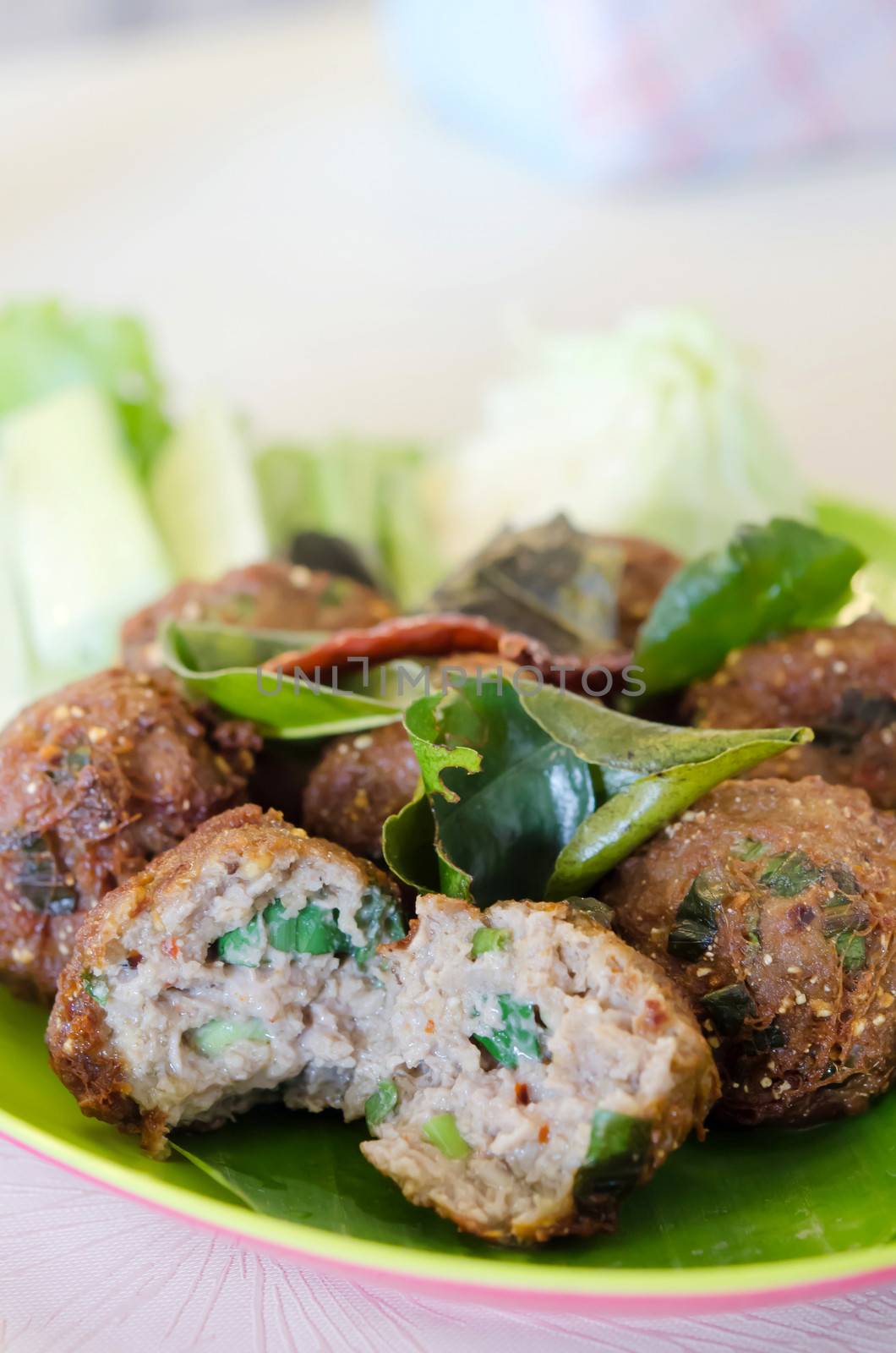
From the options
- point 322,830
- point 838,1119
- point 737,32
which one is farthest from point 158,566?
point 737,32

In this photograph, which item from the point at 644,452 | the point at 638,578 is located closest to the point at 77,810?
the point at 638,578

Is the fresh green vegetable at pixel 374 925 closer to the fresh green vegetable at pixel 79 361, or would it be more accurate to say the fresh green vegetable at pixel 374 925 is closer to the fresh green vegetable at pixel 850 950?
the fresh green vegetable at pixel 850 950

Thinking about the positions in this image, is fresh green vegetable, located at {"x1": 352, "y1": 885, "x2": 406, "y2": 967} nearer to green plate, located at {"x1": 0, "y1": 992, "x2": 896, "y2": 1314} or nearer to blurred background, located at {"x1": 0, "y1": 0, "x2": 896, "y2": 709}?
green plate, located at {"x1": 0, "y1": 992, "x2": 896, "y2": 1314}

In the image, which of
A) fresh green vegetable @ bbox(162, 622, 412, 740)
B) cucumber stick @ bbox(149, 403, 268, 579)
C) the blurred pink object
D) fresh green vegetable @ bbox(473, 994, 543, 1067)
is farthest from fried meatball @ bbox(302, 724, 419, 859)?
the blurred pink object

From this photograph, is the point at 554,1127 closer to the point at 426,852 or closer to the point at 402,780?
the point at 426,852

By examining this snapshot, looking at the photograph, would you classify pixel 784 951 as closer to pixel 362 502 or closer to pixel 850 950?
pixel 850 950
